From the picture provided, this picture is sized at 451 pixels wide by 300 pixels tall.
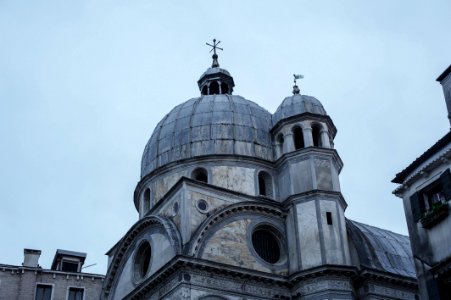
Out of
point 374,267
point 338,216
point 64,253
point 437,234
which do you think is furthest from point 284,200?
point 64,253

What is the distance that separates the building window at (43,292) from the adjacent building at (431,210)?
2413 centimetres

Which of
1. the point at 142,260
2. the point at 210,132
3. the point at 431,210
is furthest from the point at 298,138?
the point at 431,210

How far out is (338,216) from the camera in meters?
32.7

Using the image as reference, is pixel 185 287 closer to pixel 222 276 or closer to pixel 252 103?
pixel 222 276

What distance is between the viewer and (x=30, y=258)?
1661 inches

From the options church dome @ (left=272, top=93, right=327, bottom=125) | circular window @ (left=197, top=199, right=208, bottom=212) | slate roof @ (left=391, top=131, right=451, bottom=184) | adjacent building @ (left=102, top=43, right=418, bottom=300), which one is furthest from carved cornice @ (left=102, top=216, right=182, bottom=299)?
slate roof @ (left=391, top=131, right=451, bottom=184)

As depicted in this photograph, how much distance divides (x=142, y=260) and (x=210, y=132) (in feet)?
25.1

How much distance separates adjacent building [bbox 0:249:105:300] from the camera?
40344 millimetres

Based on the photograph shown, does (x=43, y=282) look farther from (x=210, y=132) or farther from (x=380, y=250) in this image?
(x=380, y=250)

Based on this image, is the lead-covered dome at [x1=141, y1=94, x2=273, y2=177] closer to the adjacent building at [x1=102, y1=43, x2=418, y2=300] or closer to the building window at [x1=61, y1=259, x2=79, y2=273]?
the adjacent building at [x1=102, y1=43, x2=418, y2=300]

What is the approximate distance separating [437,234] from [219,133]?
16.7m

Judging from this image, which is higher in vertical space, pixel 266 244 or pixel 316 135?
pixel 316 135

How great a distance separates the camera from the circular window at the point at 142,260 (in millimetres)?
33812

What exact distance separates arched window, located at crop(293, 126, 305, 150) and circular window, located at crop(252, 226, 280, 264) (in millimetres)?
4946
